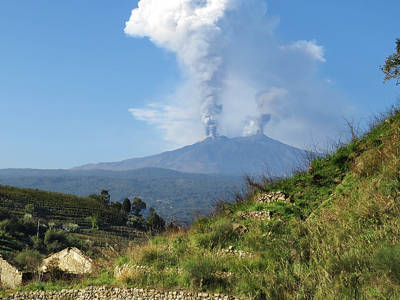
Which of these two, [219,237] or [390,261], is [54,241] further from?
[390,261]

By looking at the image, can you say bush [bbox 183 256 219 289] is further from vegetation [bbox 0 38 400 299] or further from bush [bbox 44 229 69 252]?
bush [bbox 44 229 69 252]

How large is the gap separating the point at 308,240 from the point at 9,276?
16.8 m

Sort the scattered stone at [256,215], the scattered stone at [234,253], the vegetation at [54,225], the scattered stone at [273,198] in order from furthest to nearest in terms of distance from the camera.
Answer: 1. the vegetation at [54,225]
2. the scattered stone at [273,198]
3. the scattered stone at [256,215]
4. the scattered stone at [234,253]

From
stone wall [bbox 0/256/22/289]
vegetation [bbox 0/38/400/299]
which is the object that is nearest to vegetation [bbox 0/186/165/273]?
stone wall [bbox 0/256/22/289]

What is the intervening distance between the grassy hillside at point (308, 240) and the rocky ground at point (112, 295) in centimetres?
37

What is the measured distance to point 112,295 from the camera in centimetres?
997

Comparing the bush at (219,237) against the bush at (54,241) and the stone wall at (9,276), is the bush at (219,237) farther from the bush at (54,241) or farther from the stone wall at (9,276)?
the bush at (54,241)

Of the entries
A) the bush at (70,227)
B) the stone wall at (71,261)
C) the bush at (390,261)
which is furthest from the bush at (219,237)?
the bush at (70,227)

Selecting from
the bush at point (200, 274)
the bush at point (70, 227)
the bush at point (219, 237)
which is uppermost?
the bush at point (219, 237)

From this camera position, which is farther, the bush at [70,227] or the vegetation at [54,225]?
the bush at [70,227]

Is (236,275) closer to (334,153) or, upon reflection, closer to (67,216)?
(334,153)

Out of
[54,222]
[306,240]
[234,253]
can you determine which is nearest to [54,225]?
[54,222]

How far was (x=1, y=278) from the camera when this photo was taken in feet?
63.3

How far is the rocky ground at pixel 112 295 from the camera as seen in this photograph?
27.9 ft
